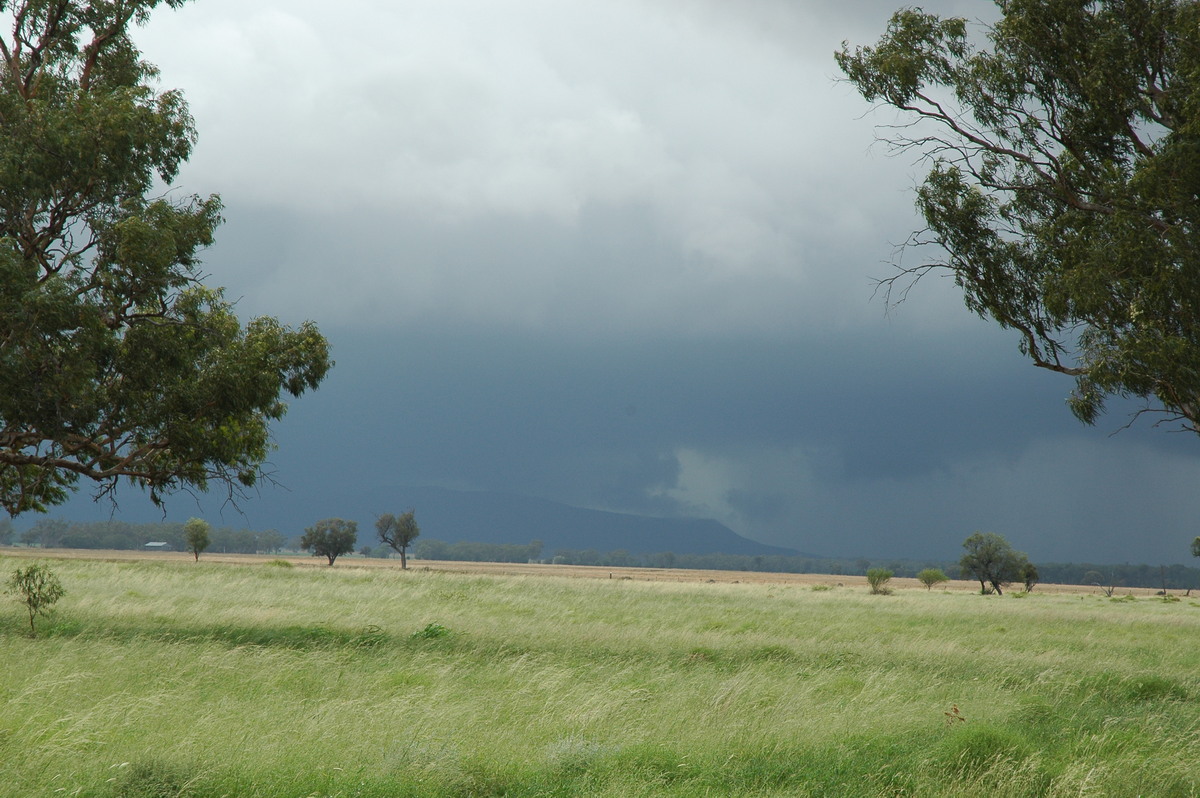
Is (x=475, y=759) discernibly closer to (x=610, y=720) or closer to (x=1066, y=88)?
(x=610, y=720)

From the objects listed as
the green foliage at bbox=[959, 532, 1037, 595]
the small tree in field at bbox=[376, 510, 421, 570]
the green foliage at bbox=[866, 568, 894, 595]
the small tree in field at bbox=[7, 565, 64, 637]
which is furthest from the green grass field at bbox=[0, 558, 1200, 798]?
the small tree in field at bbox=[376, 510, 421, 570]

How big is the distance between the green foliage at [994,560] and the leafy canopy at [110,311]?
70267mm

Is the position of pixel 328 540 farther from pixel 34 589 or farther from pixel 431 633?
pixel 431 633

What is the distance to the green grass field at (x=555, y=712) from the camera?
755 cm

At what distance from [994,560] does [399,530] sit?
3169 inches

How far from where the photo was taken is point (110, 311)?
1702cm

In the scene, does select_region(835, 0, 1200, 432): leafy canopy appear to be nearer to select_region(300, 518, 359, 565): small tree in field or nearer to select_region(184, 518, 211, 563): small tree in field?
select_region(184, 518, 211, 563): small tree in field

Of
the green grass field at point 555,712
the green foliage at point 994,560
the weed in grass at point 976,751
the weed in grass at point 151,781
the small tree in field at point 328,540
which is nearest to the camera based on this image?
the weed in grass at point 151,781

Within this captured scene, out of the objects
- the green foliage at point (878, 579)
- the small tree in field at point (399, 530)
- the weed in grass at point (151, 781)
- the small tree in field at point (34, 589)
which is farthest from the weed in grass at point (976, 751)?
the small tree in field at point (399, 530)

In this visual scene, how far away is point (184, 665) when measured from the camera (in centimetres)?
1284

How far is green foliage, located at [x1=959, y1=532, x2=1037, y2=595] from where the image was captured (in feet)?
245

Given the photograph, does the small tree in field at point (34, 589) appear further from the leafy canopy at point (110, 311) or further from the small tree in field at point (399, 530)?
the small tree in field at point (399, 530)

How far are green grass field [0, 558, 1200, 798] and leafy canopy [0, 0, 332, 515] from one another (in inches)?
153

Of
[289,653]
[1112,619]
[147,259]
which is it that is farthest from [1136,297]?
[1112,619]
